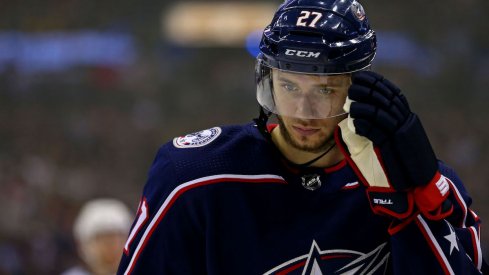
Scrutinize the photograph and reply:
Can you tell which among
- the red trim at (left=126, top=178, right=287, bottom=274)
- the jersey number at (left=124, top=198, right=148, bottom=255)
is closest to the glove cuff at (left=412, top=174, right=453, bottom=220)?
the red trim at (left=126, top=178, right=287, bottom=274)

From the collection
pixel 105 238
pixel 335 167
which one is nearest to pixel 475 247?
pixel 335 167

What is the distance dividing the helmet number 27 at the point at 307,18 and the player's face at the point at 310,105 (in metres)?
0.11

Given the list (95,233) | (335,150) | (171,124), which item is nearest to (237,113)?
(171,124)

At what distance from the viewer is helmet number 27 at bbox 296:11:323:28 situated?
71.9 inches

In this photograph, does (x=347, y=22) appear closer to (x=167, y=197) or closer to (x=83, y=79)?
(x=167, y=197)

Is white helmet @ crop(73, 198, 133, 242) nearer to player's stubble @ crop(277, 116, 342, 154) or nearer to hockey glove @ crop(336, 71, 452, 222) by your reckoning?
player's stubble @ crop(277, 116, 342, 154)

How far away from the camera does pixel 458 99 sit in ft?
32.7

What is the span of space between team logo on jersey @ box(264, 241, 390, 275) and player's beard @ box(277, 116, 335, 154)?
195 mm

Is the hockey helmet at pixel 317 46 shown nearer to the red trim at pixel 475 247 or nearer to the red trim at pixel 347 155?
the red trim at pixel 347 155

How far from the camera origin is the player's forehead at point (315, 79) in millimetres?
1805

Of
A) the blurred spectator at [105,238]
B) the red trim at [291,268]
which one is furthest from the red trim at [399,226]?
the blurred spectator at [105,238]

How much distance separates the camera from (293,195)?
1.86 m

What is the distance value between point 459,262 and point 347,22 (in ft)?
1.78

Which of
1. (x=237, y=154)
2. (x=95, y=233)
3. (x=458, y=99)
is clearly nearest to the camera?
(x=237, y=154)
